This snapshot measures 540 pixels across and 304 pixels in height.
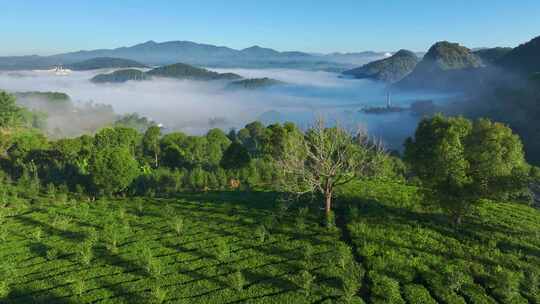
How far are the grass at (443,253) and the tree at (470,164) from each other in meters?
3.08

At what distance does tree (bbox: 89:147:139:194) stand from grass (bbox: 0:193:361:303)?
8.71 meters

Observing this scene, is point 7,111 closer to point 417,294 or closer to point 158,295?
point 158,295

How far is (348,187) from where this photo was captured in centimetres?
4497

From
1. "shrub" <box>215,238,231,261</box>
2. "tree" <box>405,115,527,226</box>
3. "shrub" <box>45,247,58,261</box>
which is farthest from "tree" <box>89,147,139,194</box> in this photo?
"tree" <box>405,115,527,226</box>

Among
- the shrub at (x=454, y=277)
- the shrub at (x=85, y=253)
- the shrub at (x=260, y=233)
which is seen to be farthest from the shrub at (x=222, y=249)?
the shrub at (x=454, y=277)

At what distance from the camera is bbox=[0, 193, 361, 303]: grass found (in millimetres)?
23500

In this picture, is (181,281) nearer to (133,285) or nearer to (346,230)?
(133,285)

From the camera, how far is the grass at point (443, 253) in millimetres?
22875

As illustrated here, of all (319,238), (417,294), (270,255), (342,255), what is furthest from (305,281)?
(319,238)

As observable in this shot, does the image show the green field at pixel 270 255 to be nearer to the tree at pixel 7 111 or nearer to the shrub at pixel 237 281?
the shrub at pixel 237 281

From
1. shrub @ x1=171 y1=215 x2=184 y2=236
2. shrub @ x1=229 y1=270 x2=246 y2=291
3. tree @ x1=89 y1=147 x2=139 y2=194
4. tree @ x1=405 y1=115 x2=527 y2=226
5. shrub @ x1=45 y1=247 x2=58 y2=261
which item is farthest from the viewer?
tree @ x1=89 y1=147 x2=139 y2=194

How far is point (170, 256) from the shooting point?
93.0 ft

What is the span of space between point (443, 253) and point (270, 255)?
41.9ft

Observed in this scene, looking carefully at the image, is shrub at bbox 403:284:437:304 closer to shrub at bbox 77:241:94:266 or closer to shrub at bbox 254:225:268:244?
shrub at bbox 254:225:268:244
